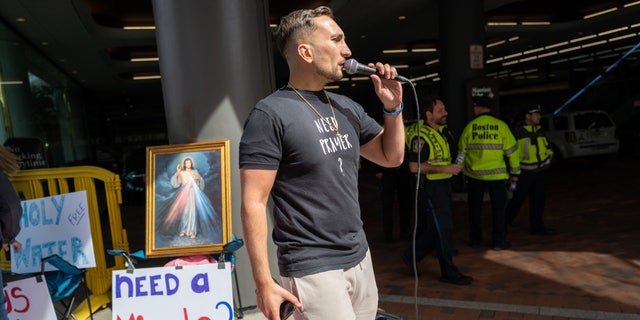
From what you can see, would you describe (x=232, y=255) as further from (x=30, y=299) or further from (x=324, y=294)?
(x=324, y=294)

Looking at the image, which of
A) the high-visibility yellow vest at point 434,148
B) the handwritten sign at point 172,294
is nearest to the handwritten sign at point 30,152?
the handwritten sign at point 172,294

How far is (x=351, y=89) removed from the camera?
2875 cm

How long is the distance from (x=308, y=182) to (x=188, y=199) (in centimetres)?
193

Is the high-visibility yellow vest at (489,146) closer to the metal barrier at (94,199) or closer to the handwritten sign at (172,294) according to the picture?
the handwritten sign at (172,294)

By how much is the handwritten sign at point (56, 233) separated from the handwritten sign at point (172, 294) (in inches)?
29.9

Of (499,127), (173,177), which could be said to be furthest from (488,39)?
(173,177)

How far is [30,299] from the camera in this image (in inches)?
137

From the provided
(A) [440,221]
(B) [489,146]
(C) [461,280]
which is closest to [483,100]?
(B) [489,146]

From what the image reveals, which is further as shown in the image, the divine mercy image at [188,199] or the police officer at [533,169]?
the police officer at [533,169]

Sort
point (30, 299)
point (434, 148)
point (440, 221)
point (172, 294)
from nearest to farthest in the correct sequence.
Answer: point (172, 294) < point (30, 299) < point (440, 221) < point (434, 148)

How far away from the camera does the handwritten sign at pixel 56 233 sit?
12.4 ft

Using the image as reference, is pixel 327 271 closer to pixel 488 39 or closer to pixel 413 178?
pixel 413 178

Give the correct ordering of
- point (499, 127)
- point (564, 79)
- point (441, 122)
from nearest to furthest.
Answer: point (441, 122) < point (499, 127) < point (564, 79)

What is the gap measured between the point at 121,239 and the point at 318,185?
8.97ft
